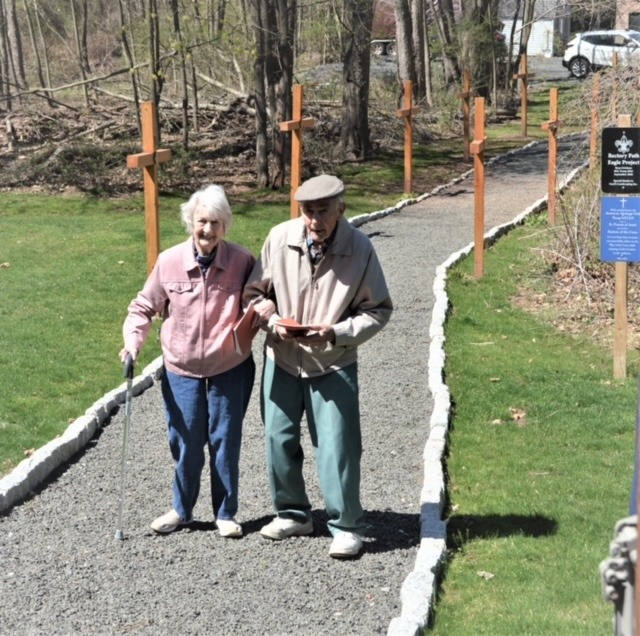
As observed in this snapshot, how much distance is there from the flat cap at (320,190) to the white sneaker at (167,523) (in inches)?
72.3

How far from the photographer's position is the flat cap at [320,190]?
532 centimetres

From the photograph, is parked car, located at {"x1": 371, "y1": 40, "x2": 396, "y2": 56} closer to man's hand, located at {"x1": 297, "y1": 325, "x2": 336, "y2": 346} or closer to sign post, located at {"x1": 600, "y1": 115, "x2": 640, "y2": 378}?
sign post, located at {"x1": 600, "y1": 115, "x2": 640, "y2": 378}

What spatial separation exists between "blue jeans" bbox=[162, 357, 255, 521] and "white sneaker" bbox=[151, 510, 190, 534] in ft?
0.54

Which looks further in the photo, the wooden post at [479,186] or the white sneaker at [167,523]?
the wooden post at [479,186]

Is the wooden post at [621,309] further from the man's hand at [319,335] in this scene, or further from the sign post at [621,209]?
the man's hand at [319,335]

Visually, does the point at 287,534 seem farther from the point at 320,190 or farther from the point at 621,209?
the point at 621,209

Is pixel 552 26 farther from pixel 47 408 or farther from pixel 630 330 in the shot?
pixel 47 408

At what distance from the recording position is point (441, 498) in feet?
21.1

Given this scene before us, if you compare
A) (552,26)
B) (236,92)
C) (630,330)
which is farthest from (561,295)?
(552,26)

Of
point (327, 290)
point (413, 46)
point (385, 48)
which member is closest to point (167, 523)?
point (327, 290)

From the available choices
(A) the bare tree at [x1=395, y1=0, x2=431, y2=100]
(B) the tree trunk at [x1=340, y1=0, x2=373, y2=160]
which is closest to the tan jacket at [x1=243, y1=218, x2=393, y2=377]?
(B) the tree trunk at [x1=340, y1=0, x2=373, y2=160]

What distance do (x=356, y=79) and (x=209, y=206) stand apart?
59.1ft

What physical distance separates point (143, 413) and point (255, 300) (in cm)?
321

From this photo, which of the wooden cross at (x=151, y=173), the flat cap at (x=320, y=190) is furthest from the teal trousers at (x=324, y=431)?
the wooden cross at (x=151, y=173)
